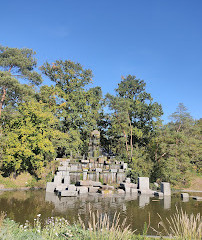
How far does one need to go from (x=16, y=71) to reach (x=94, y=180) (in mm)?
12920

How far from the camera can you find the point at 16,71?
57.0 ft

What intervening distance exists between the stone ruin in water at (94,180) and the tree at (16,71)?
8041 millimetres

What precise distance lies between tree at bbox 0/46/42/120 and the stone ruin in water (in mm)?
8041

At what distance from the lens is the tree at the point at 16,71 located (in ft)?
49.4

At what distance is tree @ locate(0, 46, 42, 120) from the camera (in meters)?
15.1

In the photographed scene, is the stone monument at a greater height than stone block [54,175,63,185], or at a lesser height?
greater

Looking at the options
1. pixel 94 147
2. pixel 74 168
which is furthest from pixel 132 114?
pixel 74 168

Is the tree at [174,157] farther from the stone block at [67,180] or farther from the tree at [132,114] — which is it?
the stone block at [67,180]

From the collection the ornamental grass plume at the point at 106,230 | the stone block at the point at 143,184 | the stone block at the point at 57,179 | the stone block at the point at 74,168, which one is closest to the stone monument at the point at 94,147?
the stone block at the point at 74,168

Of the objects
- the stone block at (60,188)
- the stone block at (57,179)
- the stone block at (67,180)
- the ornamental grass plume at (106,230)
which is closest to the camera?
the ornamental grass plume at (106,230)

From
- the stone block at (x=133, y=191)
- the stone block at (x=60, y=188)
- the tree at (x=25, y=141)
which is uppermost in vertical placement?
the tree at (x=25, y=141)

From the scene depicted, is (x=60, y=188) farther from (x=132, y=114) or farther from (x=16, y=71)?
(x=132, y=114)

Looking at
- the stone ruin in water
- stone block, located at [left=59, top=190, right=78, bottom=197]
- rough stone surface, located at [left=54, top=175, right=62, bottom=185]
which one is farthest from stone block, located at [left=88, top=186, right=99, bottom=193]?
rough stone surface, located at [left=54, top=175, right=62, bottom=185]

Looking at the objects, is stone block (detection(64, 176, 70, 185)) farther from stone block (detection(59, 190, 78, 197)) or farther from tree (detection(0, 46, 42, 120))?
tree (detection(0, 46, 42, 120))
